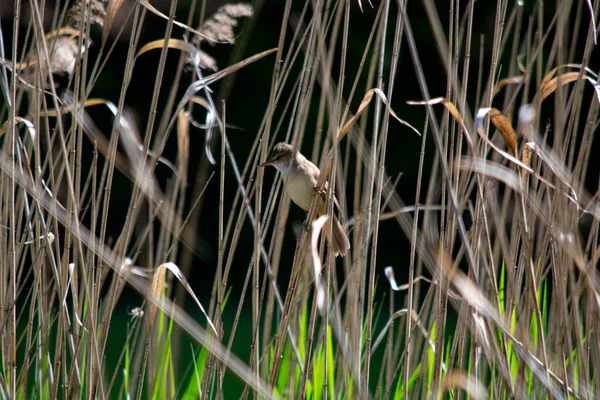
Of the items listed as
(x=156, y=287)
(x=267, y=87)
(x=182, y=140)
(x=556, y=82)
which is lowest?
(x=267, y=87)

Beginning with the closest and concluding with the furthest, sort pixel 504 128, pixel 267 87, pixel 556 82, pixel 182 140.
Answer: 1. pixel 504 128
2. pixel 556 82
3. pixel 182 140
4. pixel 267 87

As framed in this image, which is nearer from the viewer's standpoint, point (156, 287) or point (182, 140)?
point (156, 287)

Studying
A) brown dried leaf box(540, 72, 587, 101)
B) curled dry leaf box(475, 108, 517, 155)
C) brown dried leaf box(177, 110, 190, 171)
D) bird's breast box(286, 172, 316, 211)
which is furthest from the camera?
bird's breast box(286, 172, 316, 211)

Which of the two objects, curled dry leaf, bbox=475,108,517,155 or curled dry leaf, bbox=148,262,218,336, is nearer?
curled dry leaf, bbox=475,108,517,155

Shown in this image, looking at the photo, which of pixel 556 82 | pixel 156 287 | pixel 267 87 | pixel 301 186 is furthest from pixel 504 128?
pixel 267 87

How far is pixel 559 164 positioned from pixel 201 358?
0.94m

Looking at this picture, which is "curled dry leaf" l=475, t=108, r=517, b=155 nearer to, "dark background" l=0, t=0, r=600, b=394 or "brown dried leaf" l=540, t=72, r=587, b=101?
"brown dried leaf" l=540, t=72, r=587, b=101

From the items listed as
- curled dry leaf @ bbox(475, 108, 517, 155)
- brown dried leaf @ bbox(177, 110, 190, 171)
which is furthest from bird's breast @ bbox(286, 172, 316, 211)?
curled dry leaf @ bbox(475, 108, 517, 155)

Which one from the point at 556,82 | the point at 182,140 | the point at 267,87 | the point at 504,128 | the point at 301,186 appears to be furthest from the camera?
the point at 267,87

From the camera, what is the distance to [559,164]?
1.09 m

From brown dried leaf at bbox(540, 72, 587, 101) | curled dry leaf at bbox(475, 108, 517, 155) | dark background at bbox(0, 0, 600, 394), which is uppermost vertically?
brown dried leaf at bbox(540, 72, 587, 101)

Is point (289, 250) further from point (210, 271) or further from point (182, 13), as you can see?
point (182, 13)

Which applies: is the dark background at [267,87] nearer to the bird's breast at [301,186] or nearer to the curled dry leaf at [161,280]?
the bird's breast at [301,186]

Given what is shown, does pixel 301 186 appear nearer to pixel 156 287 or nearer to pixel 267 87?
pixel 156 287
